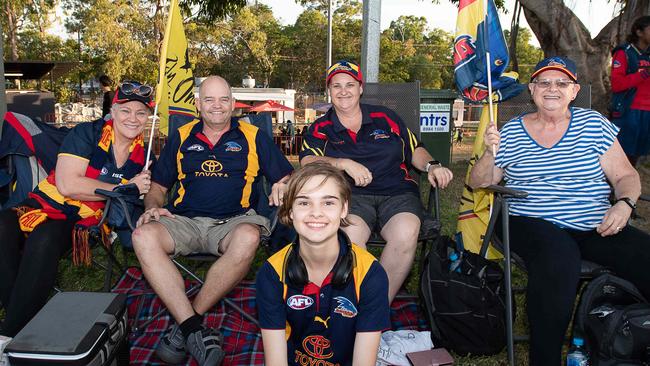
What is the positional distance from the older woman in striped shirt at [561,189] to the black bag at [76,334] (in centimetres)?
174

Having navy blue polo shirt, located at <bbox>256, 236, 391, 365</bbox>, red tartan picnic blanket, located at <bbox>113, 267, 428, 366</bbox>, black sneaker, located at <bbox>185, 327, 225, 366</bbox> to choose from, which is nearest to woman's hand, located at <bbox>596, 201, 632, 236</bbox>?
red tartan picnic blanket, located at <bbox>113, 267, 428, 366</bbox>

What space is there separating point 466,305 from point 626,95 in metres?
3.49

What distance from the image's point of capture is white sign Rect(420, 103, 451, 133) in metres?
6.75

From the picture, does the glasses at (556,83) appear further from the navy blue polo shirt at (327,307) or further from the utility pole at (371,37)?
the utility pole at (371,37)

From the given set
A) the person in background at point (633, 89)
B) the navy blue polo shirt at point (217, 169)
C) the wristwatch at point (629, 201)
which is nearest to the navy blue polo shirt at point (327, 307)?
the navy blue polo shirt at point (217, 169)

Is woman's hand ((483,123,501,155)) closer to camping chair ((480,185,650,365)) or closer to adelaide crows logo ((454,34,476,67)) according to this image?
camping chair ((480,185,650,365))

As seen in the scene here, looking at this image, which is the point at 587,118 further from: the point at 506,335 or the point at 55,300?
the point at 55,300

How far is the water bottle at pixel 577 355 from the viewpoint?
2381 mm

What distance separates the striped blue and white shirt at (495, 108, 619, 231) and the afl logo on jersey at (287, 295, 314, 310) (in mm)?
1363

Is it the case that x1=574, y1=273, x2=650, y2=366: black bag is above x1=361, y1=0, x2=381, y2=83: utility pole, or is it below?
below

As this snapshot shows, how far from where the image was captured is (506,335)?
261 cm

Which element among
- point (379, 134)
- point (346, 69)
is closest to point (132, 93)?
point (346, 69)

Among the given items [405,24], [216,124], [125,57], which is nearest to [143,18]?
[125,57]

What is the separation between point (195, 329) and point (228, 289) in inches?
10.6
